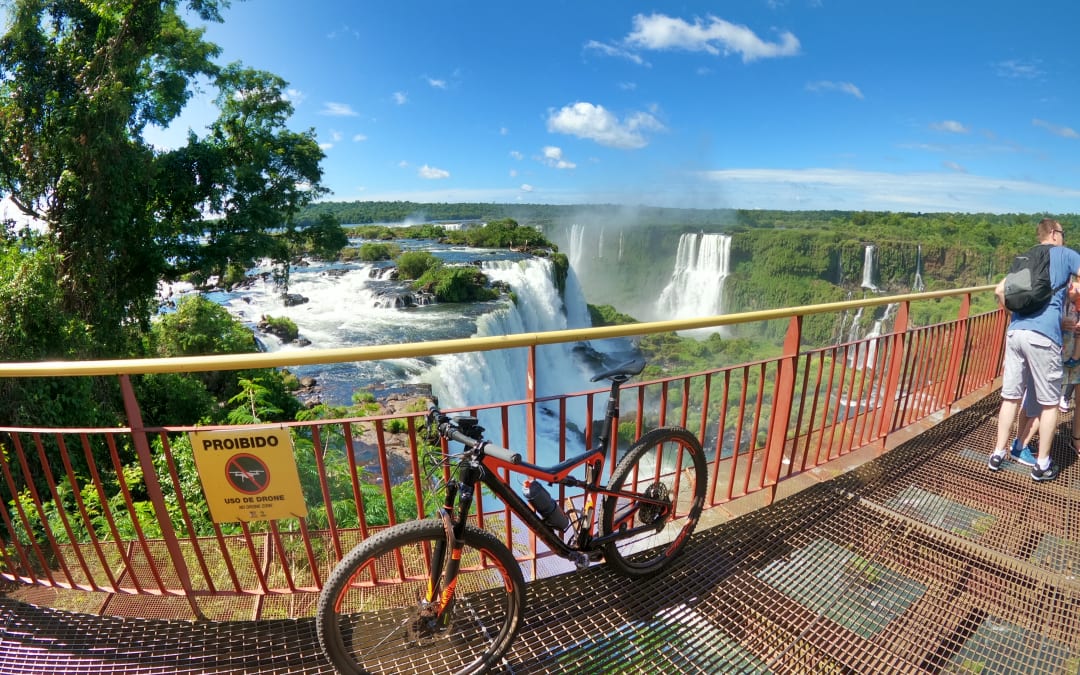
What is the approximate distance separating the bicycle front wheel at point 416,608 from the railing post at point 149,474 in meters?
0.68

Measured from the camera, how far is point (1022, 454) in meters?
3.56

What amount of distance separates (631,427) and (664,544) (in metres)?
16.1

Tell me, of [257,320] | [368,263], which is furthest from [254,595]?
[368,263]

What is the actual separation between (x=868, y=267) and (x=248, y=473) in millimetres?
57845

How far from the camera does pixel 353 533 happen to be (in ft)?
11.2

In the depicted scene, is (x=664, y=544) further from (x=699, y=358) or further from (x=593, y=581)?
(x=699, y=358)

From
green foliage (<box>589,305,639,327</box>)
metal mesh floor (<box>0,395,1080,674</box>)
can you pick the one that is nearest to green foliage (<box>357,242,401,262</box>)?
green foliage (<box>589,305,639,327</box>)

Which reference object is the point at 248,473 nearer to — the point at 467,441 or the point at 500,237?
the point at 467,441

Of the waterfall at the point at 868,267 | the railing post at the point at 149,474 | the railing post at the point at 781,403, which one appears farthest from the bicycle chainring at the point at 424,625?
the waterfall at the point at 868,267

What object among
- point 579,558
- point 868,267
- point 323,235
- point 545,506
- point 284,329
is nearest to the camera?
point 545,506

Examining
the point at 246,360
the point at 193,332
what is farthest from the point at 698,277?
the point at 246,360

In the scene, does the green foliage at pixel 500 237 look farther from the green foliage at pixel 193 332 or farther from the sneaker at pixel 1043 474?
the sneaker at pixel 1043 474

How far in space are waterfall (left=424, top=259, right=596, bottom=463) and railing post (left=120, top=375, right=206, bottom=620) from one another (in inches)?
316

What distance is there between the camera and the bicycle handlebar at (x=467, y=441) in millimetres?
1721
